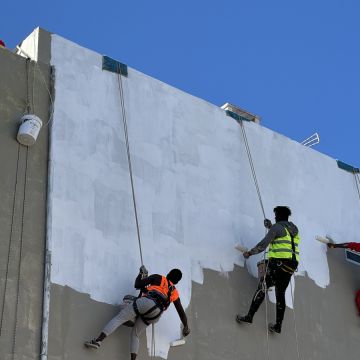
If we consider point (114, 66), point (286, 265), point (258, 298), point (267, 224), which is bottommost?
point (258, 298)

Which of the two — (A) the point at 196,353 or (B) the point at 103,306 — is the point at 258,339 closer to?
(A) the point at 196,353

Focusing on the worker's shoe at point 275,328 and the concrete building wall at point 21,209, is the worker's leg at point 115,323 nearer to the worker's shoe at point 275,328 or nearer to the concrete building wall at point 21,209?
the concrete building wall at point 21,209

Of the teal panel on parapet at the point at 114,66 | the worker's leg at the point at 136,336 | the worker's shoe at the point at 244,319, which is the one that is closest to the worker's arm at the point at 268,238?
the worker's shoe at the point at 244,319

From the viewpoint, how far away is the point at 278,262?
1173 centimetres

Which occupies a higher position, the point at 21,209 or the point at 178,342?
the point at 21,209

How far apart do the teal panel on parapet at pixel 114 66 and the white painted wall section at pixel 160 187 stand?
9 cm

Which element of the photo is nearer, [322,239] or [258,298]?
[258,298]

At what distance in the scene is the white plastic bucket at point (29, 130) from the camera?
1017cm

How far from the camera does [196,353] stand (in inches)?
420

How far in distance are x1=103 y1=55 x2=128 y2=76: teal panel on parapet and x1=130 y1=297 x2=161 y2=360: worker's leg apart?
360 centimetres

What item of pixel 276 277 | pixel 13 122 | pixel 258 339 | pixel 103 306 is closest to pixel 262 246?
pixel 276 277

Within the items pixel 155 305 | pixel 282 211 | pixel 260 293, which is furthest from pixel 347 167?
pixel 155 305

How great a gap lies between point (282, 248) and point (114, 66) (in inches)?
137

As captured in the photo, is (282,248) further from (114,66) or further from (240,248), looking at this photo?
(114,66)
